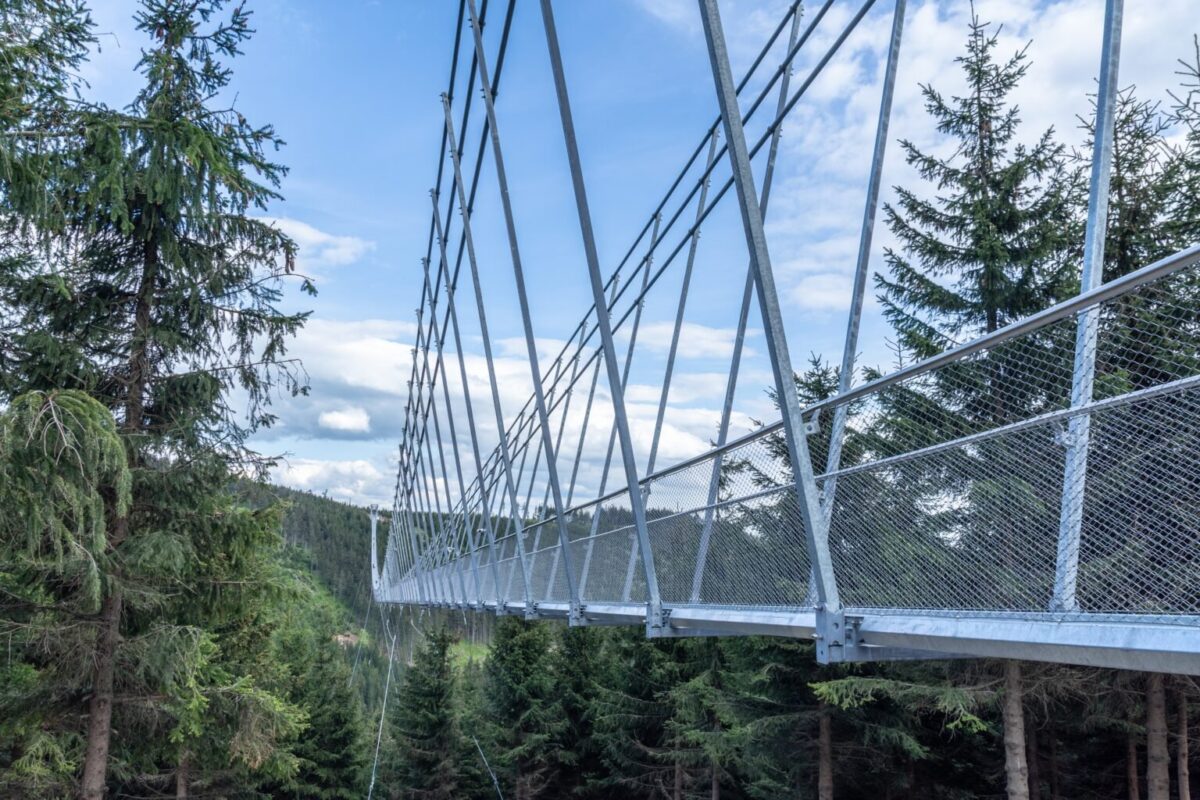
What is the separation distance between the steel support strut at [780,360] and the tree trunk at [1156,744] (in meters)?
7.84

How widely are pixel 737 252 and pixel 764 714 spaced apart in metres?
8.63

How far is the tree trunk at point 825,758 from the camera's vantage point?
14.8 metres

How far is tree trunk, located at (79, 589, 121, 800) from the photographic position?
927 cm

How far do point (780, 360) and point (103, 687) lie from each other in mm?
7981

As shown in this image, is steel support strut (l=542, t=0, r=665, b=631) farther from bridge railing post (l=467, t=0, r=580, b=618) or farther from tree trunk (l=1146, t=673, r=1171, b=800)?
tree trunk (l=1146, t=673, r=1171, b=800)

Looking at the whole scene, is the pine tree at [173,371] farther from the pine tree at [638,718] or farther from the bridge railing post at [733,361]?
the pine tree at [638,718]

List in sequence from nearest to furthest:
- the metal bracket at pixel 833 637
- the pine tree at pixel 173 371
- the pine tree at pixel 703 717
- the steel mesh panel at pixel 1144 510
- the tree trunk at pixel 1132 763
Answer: the steel mesh panel at pixel 1144 510, the metal bracket at pixel 833 637, the pine tree at pixel 173 371, the tree trunk at pixel 1132 763, the pine tree at pixel 703 717

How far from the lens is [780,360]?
4.29 metres

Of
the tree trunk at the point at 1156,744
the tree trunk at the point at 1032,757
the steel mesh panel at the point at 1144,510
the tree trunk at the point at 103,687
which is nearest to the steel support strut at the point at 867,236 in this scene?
the steel mesh panel at the point at 1144,510

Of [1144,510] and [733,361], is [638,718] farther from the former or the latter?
[1144,510]

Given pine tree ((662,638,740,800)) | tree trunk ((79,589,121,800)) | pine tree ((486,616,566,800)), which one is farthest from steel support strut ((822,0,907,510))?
pine tree ((486,616,566,800))

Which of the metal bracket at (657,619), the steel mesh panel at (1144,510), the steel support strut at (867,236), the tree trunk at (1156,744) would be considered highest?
the steel support strut at (867,236)

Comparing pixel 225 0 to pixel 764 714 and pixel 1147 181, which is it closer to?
pixel 1147 181

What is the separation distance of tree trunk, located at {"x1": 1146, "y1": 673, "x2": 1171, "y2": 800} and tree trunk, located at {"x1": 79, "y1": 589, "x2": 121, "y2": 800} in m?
10.2
